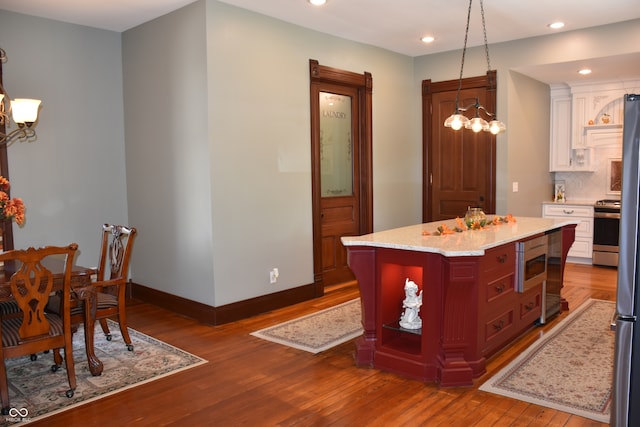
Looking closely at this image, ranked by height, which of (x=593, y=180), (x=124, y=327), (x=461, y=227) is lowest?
(x=124, y=327)

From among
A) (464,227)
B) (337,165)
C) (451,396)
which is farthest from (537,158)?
(451,396)

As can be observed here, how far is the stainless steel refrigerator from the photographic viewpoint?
6.33ft

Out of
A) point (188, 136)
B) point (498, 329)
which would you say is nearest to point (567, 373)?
point (498, 329)

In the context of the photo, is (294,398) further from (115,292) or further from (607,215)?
(607,215)

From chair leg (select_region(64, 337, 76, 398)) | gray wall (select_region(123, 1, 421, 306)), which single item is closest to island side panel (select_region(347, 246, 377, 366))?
gray wall (select_region(123, 1, 421, 306))

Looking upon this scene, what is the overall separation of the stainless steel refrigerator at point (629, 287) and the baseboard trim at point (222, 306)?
341 cm

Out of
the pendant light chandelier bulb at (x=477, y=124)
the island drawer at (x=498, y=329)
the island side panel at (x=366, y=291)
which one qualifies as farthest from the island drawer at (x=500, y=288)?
the pendant light chandelier bulb at (x=477, y=124)

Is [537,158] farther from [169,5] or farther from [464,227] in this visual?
[169,5]

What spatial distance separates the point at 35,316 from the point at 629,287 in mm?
3078

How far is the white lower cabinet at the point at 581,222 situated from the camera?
713 centimetres

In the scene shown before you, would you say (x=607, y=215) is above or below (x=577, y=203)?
below

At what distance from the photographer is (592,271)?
6852 mm

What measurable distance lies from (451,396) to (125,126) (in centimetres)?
437

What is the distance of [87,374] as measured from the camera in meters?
3.60
